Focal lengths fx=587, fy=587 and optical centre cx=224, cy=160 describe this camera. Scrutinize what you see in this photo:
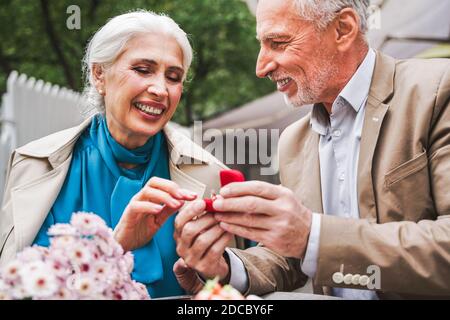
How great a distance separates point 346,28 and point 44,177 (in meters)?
1.47

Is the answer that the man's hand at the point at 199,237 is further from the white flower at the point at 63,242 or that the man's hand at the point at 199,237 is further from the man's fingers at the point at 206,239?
the white flower at the point at 63,242

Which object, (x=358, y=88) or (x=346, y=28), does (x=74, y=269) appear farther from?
(x=346, y=28)

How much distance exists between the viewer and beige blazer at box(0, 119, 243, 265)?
2.52 meters

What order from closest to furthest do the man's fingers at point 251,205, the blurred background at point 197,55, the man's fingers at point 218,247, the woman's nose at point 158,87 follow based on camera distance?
1. the man's fingers at point 251,205
2. the man's fingers at point 218,247
3. the woman's nose at point 158,87
4. the blurred background at point 197,55

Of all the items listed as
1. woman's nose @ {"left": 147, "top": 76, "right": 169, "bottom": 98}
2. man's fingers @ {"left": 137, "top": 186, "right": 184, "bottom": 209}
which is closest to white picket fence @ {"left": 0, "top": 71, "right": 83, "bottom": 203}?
woman's nose @ {"left": 147, "top": 76, "right": 169, "bottom": 98}

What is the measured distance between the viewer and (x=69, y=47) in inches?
538

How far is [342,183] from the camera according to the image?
2338 mm

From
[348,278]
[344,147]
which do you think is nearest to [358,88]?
[344,147]

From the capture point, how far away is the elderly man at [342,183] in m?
1.85

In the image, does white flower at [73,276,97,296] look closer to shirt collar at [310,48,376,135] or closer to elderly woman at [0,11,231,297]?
elderly woman at [0,11,231,297]

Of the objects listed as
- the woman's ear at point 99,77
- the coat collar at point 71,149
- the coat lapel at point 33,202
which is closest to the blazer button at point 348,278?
the coat collar at point 71,149

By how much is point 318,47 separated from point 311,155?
46 cm

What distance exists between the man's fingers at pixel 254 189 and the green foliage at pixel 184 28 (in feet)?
34.4

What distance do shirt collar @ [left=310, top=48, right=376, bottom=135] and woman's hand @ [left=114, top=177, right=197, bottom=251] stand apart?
81cm
